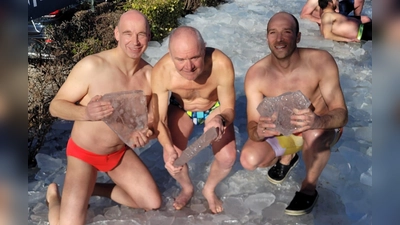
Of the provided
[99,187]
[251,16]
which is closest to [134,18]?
[99,187]

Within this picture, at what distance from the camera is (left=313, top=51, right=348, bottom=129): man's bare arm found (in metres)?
2.61

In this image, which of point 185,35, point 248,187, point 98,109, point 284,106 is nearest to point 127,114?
point 98,109

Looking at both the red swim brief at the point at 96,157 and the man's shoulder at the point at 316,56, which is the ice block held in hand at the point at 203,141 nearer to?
the red swim brief at the point at 96,157

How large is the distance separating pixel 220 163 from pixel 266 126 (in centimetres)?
53

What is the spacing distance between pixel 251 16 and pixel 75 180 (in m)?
6.42

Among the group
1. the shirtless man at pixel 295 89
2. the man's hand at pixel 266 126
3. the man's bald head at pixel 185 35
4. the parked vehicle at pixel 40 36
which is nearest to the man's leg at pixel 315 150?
the shirtless man at pixel 295 89

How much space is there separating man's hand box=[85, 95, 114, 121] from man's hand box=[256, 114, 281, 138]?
3.25ft

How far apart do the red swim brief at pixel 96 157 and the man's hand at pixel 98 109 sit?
0.40m

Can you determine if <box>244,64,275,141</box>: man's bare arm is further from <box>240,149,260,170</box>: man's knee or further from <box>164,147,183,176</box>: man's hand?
<box>164,147,183,176</box>: man's hand

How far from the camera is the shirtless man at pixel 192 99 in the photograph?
8.26 feet

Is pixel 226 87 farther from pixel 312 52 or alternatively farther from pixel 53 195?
pixel 53 195

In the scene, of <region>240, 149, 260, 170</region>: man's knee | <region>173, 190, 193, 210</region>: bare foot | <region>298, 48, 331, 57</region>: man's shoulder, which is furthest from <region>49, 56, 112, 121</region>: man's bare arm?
<region>298, 48, 331, 57</region>: man's shoulder

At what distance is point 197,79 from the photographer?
280 centimetres

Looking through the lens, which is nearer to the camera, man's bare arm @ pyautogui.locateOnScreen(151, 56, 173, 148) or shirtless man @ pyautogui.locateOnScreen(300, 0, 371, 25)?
man's bare arm @ pyautogui.locateOnScreen(151, 56, 173, 148)
